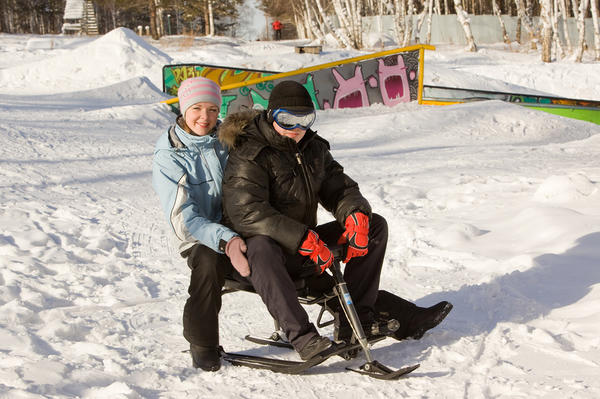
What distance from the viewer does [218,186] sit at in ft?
12.0

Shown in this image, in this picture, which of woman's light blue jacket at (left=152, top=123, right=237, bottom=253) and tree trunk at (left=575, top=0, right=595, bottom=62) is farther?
tree trunk at (left=575, top=0, right=595, bottom=62)

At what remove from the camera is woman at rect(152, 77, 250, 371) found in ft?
10.9

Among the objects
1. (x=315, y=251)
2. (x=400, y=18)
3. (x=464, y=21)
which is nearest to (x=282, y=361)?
(x=315, y=251)

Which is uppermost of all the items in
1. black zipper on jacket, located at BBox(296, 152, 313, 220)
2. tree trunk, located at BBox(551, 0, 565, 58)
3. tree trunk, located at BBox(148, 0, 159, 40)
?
tree trunk, located at BBox(148, 0, 159, 40)

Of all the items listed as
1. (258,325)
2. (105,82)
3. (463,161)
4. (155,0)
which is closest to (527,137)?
(463,161)

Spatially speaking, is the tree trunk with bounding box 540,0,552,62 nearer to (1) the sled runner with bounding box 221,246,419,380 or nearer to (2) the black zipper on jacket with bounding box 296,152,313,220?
(2) the black zipper on jacket with bounding box 296,152,313,220

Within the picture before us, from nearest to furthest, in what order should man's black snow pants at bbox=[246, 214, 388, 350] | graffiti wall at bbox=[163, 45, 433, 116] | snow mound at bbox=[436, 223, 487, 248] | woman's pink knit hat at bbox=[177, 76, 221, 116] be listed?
man's black snow pants at bbox=[246, 214, 388, 350] < woman's pink knit hat at bbox=[177, 76, 221, 116] < snow mound at bbox=[436, 223, 487, 248] < graffiti wall at bbox=[163, 45, 433, 116]

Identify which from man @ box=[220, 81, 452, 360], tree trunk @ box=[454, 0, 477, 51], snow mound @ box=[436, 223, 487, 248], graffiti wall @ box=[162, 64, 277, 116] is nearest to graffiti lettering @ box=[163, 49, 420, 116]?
graffiti wall @ box=[162, 64, 277, 116]

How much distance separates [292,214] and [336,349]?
718 mm

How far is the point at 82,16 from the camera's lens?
45.3m

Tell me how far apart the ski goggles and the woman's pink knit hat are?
0.43m

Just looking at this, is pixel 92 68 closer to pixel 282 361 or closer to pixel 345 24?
pixel 345 24

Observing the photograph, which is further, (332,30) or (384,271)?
(332,30)

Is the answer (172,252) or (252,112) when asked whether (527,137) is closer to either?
(172,252)
